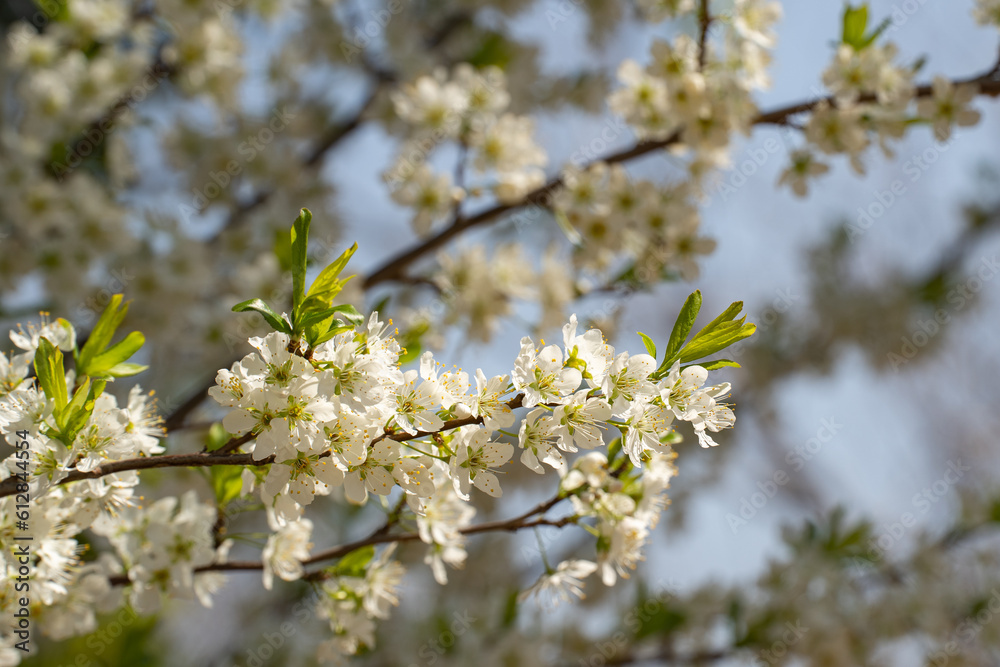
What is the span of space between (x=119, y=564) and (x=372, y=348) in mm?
869

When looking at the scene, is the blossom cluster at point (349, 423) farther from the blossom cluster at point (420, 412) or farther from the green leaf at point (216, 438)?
the green leaf at point (216, 438)

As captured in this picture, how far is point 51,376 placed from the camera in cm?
97

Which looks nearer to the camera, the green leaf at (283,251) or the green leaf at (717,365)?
the green leaf at (717,365)

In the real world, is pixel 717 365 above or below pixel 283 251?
below

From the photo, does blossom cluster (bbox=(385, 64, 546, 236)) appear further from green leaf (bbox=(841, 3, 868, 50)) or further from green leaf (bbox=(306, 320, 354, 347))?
green leaf (bbox=(306, 320, 354, 347))

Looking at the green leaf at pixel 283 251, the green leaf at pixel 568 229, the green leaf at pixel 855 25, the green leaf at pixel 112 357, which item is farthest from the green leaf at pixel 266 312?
the green leaf at pixel 855 25

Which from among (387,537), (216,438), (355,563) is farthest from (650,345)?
(216,438)

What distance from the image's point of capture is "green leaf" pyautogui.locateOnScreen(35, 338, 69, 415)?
971 millimetres

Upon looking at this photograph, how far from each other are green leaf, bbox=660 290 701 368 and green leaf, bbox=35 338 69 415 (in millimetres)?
870

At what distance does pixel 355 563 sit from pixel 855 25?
1959 millimetres

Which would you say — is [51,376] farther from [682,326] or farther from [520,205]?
[520,205]

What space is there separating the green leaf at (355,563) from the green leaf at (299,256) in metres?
0.63

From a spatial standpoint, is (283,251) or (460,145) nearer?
(283,251)

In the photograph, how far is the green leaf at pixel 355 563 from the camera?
4.54ft
